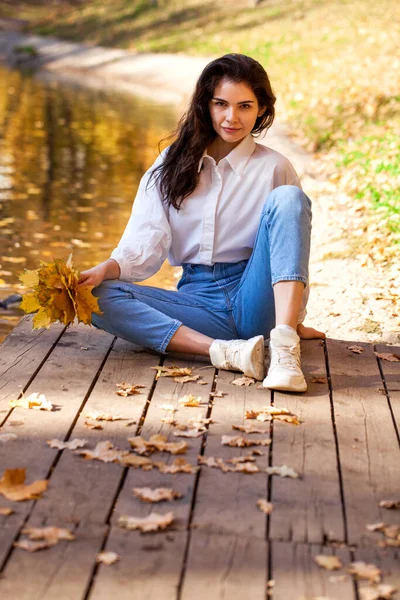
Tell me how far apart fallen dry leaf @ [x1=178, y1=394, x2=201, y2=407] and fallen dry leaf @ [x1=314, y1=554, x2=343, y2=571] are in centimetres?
107

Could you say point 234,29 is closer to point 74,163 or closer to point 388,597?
point 74,163

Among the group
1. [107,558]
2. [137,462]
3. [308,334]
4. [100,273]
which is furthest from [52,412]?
[308,334]

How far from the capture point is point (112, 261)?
12.9 feet

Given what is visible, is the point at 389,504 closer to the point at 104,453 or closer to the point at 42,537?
the point at 104,453

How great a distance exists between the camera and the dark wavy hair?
3.84m

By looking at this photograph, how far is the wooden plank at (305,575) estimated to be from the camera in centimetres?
224

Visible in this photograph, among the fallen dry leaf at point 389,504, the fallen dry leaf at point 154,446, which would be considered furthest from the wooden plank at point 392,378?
the fallen dry leaf at point 154,446

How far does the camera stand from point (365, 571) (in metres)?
2.32

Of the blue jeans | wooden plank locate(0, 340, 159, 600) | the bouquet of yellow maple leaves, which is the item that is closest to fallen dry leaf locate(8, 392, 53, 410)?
wooden plank locate(0, 340, 159, 600)

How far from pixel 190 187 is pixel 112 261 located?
0.46 metres

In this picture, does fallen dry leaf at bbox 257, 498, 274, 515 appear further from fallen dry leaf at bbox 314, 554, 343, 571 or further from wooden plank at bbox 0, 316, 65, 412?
wooden plank at bbox 0, 316, 65, 412

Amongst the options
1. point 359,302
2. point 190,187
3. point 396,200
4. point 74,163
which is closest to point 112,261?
point 190,187

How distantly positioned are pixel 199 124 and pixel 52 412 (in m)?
1.43

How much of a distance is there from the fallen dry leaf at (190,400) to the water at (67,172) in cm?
230
